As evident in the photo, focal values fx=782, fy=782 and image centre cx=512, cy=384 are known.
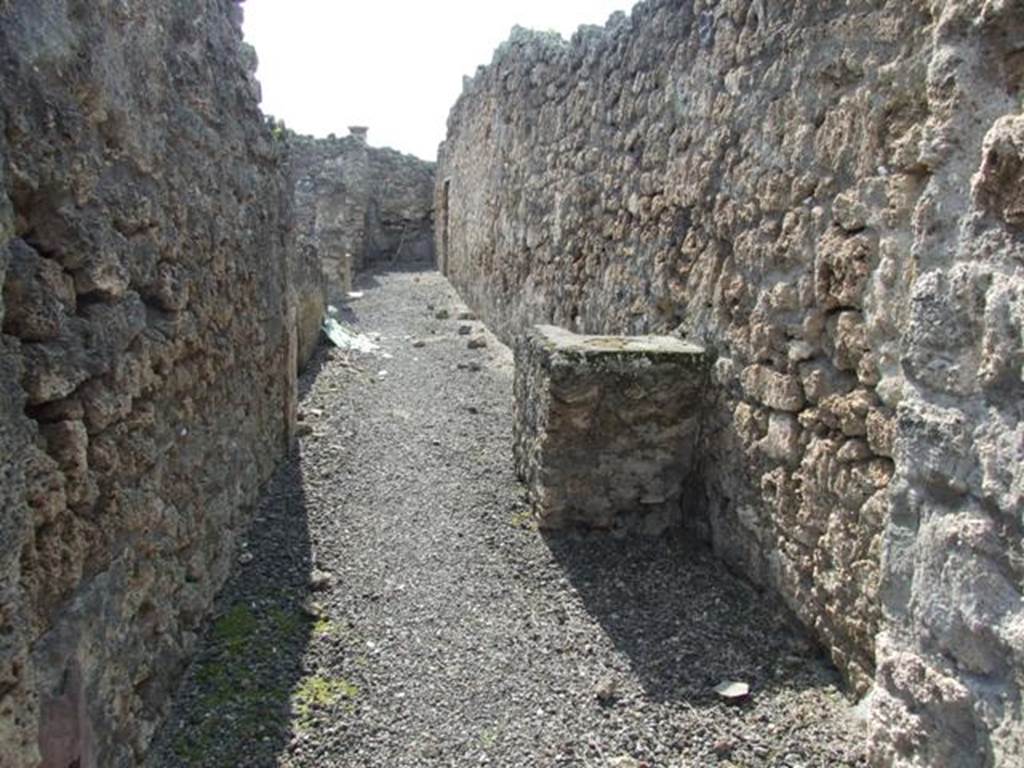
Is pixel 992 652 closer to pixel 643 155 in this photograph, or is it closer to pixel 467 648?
pixel 467 648

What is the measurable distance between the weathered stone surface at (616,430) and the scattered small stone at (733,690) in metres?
1.16

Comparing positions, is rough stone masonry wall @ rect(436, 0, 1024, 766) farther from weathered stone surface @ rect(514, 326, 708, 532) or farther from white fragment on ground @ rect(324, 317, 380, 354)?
white fragment on ground @ rect(324, 317, 380, 354)

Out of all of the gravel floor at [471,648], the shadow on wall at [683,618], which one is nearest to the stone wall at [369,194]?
the gravel floor at [471,648]

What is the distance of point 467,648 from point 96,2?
2.57 meters

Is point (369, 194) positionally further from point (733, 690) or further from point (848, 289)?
point (733, 690)

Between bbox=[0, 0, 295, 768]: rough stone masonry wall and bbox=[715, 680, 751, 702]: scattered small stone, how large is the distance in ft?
6.47

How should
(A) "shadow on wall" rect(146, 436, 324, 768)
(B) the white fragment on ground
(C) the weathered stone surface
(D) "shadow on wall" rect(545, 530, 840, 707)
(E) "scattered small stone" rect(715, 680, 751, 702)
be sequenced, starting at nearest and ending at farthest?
(A) "shadow on wall" rect(146, 436, 324, 768) < (E) "scattered small stone" rect(715, 680, 751, 702) < (D) "shadow on wall" rect(545, 530, 840, 707) < (C) the weathered stone surface < (B) the white fragment on ground

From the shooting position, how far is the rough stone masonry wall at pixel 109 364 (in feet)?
5.49

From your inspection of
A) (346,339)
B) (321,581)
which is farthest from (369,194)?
(321,581)

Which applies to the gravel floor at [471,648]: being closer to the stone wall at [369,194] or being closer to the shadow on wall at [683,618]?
the shadow on wall at [683,618]

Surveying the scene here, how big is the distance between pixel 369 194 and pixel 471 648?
49.6 feet

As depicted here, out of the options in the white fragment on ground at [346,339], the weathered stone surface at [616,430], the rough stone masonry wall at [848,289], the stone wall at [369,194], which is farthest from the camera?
the stone wall at [369,194]

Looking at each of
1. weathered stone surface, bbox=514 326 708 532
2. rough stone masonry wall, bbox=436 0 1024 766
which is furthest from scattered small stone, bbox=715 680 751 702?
weathered stone surface, bbox=514 326 708 532

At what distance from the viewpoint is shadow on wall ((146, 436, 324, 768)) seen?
8.43 feet
